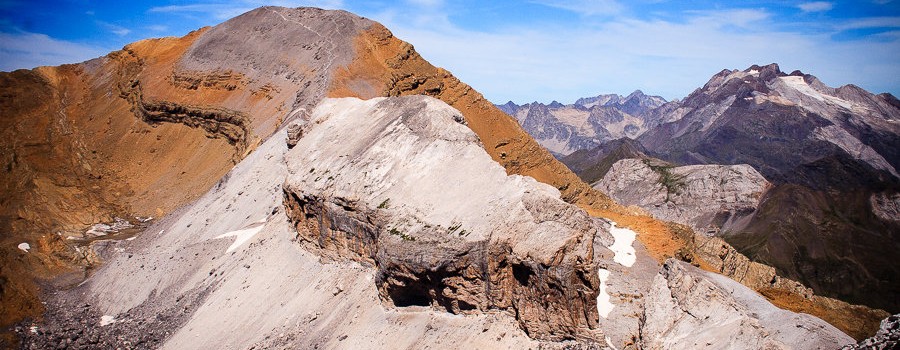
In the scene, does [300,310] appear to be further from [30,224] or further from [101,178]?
[101,178]

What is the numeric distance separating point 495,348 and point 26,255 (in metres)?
36.6

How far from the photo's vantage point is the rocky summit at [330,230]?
912 inches

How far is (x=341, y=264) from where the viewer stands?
31.4 m

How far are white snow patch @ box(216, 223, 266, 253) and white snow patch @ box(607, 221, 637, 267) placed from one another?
2113 centimetres

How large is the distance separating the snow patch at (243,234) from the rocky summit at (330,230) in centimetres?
18

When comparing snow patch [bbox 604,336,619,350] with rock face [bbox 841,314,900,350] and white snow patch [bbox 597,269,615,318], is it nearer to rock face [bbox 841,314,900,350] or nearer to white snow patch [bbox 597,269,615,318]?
white snow patch [bbox 597,269,615,318]

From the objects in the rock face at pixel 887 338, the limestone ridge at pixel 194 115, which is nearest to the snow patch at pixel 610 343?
the rock face at pixel 887 338

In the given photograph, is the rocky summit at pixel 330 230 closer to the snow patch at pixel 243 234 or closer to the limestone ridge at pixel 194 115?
the snow patch at pixel 243 234

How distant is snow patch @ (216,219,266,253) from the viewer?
37906mm

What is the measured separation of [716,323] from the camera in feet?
69.2

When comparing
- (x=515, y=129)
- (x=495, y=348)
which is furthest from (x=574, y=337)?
(x=515, y=129)

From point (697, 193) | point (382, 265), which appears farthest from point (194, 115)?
point (697, 193)

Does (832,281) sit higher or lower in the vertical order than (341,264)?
lower

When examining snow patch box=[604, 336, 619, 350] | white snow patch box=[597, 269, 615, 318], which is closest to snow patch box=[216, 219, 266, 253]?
white snow patch box=[597, 269, 615, 318]
